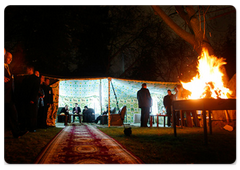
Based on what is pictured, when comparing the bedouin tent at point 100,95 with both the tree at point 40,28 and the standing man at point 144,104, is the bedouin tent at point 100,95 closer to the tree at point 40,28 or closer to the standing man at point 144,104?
the tree at point 40,28

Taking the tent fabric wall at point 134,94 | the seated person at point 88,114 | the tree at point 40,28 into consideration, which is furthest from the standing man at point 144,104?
the tree at point 40,28

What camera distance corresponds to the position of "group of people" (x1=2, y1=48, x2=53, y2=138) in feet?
11.7

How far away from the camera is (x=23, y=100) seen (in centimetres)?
517

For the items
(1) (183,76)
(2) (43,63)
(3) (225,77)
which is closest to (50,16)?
(2) (43,63)

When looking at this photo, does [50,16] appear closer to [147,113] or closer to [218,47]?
[147,113]

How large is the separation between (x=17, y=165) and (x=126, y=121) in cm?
978

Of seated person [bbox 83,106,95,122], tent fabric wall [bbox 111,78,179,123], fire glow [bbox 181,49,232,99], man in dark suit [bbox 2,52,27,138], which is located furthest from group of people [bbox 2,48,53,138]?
seated person [bbox 83,106,95,122]

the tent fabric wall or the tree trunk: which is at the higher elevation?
the tree trunk

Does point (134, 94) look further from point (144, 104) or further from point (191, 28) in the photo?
point (191, 28)

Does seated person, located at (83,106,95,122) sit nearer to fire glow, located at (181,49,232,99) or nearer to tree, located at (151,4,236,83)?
tree, located at (151,4,236,83)

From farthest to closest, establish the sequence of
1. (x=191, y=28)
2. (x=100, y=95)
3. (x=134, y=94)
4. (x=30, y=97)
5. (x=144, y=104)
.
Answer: (x=100, y=95) < (x=134, y=94) < (x=144, y=104) < (x=191, y=28) < (x=30, y=97)

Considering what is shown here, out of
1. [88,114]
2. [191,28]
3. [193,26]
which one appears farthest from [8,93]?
[88,114]

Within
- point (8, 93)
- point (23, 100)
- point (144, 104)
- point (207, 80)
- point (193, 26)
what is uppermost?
point (193, 26)

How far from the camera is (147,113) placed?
7.81 meters
